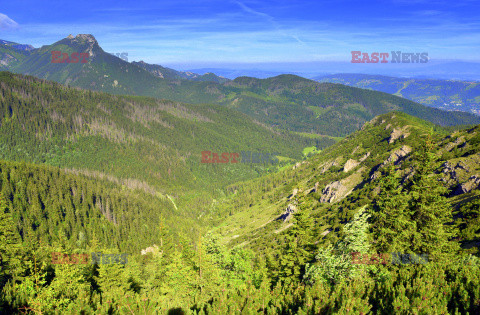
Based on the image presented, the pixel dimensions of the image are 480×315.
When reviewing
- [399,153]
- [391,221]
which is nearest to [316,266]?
[391,221]

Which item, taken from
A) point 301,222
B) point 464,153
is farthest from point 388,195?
point 464,153

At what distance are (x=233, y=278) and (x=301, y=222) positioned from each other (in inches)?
600

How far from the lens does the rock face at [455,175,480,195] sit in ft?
244

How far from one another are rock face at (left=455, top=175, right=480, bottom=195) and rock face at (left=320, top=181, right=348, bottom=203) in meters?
74.4

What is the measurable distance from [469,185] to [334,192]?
82235 mm

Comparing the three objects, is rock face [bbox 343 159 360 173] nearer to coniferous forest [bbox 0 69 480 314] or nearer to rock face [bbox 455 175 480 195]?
coniferous forest [bbox 0 69 480 314]

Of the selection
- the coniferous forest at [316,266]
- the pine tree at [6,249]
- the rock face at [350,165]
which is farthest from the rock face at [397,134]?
the pine tree at [6,249]

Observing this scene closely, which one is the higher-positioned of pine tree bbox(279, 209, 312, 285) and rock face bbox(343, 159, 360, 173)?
pine tree bbox(279, 209, 312, 285)

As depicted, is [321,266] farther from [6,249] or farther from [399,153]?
[399,153]

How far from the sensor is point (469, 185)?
249 feet

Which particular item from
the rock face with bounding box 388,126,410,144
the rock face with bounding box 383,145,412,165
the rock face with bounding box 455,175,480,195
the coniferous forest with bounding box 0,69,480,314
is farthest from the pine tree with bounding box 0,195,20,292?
the rock face with bounding box 388,126,410,144

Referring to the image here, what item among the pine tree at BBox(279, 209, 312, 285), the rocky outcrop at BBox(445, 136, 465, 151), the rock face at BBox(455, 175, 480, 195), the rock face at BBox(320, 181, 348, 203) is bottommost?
the rock face at BBox(320, 181, 348, 203)

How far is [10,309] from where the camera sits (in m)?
19.1

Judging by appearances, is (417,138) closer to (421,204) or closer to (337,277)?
(421,204)
